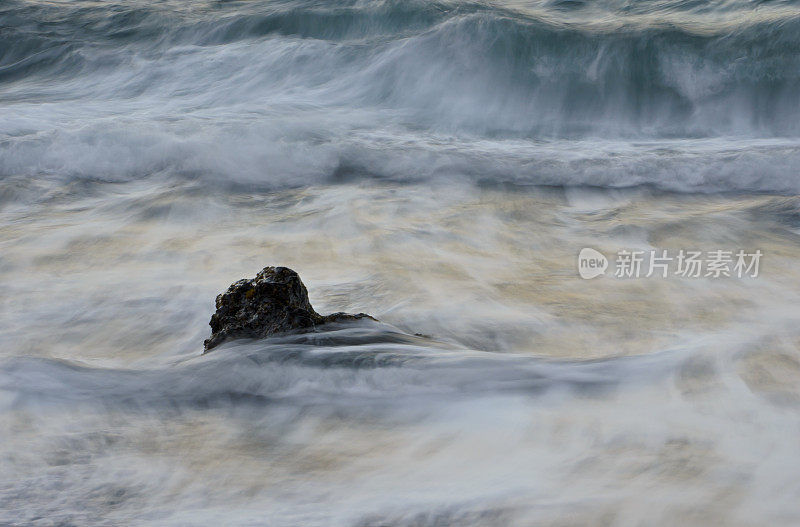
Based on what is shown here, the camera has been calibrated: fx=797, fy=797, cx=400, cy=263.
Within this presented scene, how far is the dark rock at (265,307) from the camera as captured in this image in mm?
2580

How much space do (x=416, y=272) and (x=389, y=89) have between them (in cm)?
462

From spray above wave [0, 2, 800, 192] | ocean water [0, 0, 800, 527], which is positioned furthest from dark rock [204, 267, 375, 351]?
spray above wave [0, 2, 800, 192]

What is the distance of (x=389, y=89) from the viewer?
8023 millimetres

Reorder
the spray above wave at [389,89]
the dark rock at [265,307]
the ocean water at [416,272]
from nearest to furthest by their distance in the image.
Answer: the ocean water at [416,272] < the dark rock at [265,307] < the spray above wave at [389,89]

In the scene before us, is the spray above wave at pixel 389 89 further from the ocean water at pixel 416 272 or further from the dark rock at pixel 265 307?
the dark rock at pixel 265 307

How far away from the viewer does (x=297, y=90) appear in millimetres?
8141

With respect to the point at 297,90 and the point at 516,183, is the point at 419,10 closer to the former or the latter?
the point at 297,90

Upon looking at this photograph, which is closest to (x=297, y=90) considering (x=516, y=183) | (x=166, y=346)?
(x=516, y=183)

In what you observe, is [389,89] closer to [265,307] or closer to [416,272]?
[416,272]

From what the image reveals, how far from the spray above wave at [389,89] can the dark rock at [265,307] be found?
3027 millimetres

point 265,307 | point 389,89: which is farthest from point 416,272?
point 389,89

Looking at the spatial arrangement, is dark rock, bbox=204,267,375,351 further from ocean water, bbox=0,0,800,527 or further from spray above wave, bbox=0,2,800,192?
spray above wave, bbox=0,2,800,192

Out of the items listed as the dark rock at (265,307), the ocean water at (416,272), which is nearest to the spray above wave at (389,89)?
the ocean water at (416,272)

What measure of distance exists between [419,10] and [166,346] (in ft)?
23.5
